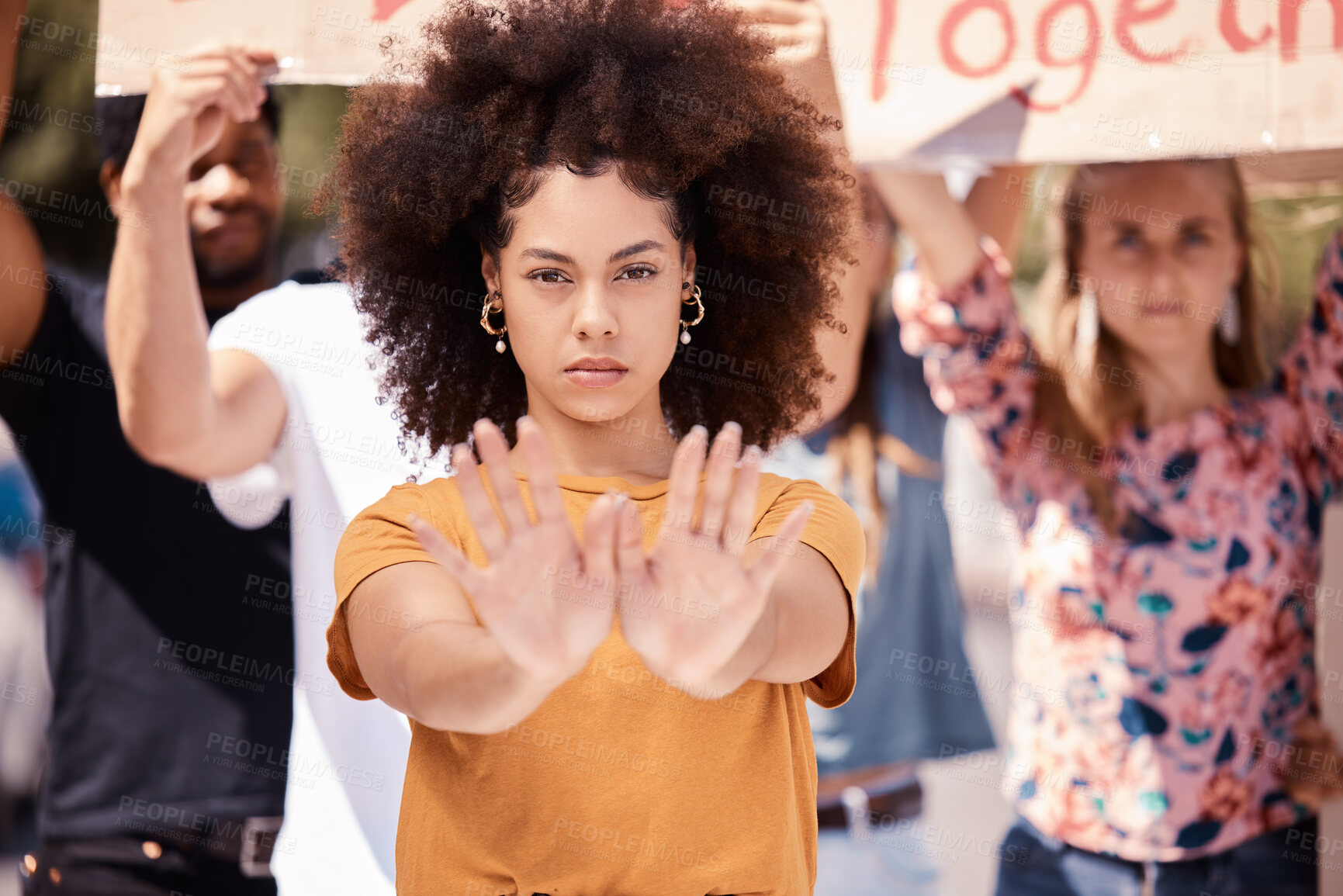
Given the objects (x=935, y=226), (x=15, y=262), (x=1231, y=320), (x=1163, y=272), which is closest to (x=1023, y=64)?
(x=935, y=226)

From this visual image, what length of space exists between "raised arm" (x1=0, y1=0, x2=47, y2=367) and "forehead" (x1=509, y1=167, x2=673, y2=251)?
1925 millimetres

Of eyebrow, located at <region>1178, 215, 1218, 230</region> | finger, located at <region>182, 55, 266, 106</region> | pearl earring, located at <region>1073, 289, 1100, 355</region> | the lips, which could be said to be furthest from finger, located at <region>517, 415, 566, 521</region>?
eyebrow, located at <region>1178, 215, 1218, 230</region>

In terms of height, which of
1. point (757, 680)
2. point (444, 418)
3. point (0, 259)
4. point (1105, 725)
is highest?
point (0, 259)

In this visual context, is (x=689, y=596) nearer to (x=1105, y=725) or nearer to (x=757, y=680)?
(x=757, y=680)

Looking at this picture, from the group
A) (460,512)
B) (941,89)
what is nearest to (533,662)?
(460,512)

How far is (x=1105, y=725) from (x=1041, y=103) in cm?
151

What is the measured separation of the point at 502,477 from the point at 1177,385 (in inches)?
94.0

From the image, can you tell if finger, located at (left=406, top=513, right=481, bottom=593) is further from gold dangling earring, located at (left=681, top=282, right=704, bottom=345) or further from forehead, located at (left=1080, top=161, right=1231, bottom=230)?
forehead, located at (left=1080, top=161, right=1231, bottom=230)

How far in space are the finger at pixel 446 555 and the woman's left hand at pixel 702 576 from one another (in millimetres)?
142

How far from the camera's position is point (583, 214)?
1.39 meters

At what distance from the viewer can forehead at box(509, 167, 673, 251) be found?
4.53 ft

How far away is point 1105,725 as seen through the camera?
268 centimetres

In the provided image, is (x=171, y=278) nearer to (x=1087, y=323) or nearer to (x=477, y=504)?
(x=477, y=504)

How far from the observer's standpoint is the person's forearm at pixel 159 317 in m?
2.36
